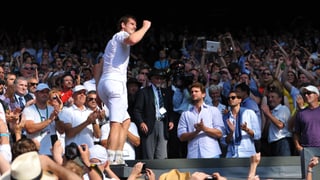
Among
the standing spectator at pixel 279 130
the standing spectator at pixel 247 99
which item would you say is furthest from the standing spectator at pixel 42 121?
the standing spectator at pixel 279 130

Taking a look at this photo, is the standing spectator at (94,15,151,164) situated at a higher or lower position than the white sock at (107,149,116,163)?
higher

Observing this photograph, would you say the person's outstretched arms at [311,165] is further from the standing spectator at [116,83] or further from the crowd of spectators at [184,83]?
the crowd of spectators at [184,83]

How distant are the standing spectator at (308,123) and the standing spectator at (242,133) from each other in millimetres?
547

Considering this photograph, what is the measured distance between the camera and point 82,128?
1038 centimetres

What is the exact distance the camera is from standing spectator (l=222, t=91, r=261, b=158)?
11188 millimetres

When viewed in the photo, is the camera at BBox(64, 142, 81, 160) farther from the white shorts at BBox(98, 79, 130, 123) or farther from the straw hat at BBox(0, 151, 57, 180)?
the white shorts at BBox(98, 79, 130, 123)

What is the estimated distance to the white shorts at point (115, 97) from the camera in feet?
31.6

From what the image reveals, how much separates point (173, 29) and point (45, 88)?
13.0 metres

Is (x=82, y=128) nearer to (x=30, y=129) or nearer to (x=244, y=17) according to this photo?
(x=30, y=129)

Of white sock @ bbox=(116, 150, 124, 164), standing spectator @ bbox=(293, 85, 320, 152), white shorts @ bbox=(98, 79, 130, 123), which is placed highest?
white shorts @ bbox=(98, 79, 130, 123)

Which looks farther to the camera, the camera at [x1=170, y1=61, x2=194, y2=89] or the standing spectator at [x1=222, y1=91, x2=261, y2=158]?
the camera at [x1=170, y1=61, x2=194, y2=89]


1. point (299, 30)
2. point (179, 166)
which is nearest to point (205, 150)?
point (179, 166)

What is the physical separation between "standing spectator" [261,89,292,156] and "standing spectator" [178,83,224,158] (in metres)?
0.86

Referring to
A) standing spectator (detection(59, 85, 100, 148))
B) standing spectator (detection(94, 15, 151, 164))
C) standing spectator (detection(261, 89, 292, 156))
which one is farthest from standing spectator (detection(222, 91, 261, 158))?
standing spectator (detection(94, 15, 151, 164))
